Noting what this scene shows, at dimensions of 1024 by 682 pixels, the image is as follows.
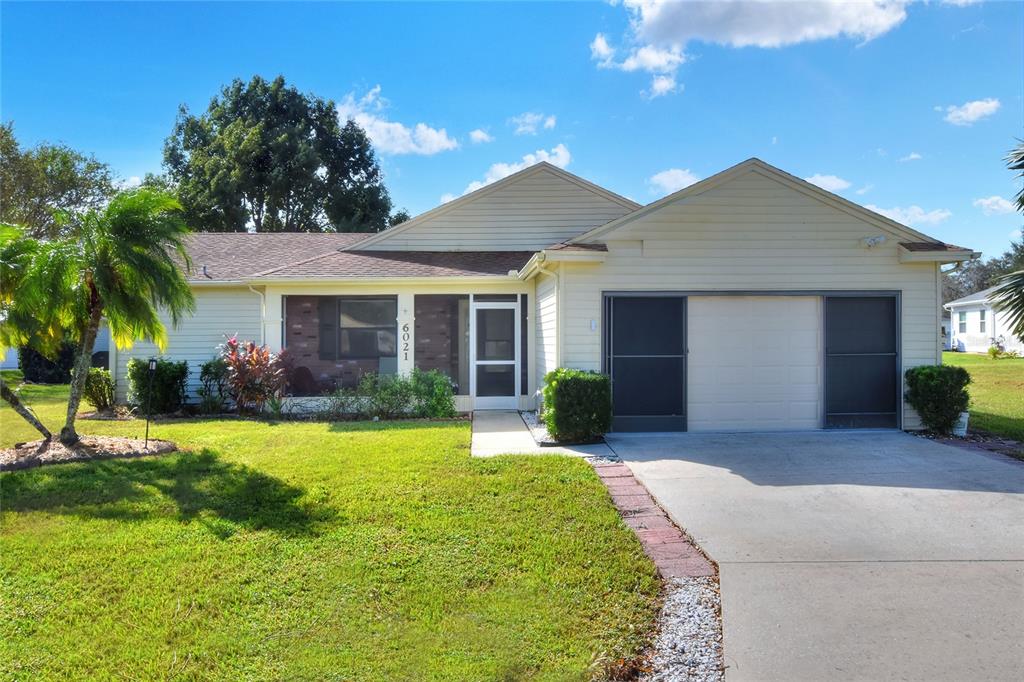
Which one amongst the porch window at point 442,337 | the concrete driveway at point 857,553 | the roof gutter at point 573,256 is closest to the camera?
the concrete driveway at point 857,553

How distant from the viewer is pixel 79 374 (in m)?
8.18

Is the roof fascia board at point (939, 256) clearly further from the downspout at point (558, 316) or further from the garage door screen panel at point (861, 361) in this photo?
the downspout at point (558, 316)

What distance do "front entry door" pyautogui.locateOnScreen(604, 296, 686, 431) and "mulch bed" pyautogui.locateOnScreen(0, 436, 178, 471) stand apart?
6481mm

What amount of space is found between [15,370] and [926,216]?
3342cm

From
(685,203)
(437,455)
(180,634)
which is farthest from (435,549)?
(685,203)

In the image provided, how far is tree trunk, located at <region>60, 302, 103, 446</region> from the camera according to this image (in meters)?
8.04

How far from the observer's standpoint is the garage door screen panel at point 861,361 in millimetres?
9562

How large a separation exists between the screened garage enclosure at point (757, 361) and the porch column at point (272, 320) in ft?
22.9

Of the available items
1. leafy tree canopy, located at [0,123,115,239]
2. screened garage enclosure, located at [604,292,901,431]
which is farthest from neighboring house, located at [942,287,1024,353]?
leafy tree canopy, located at [0,123,115,239]

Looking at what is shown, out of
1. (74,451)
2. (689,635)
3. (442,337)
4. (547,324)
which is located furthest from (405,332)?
(689,635)

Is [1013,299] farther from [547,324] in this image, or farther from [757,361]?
[547,324]

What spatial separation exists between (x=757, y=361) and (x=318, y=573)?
7.62 m

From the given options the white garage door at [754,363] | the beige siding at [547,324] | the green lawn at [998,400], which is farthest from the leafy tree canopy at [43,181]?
the green lawn at [998,400]

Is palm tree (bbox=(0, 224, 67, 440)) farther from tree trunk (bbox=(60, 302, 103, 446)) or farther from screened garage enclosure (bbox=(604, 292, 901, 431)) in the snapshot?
screened garage enclosure (bbox=(604, 292, 901, 431))
